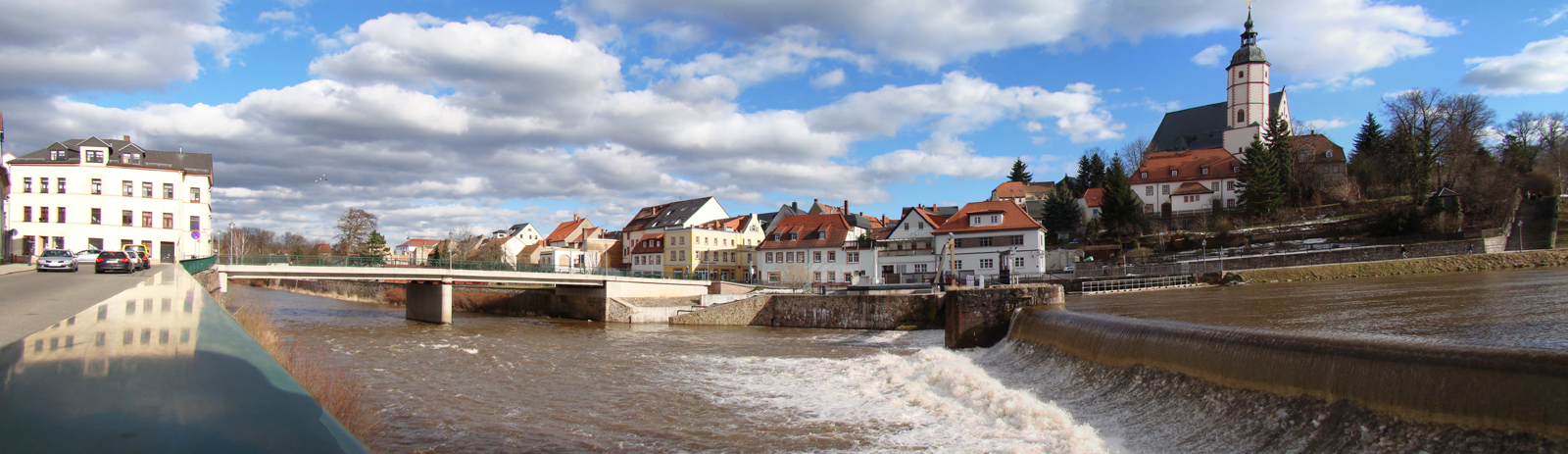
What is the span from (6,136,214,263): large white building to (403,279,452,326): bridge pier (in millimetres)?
22496

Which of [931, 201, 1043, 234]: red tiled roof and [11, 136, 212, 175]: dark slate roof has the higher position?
[11, 136, 212, 175]: dark slate roof

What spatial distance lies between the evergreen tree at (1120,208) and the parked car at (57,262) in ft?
251

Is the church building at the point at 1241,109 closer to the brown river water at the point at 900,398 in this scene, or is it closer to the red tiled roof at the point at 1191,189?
the red tiled roof at the point at 1191,189

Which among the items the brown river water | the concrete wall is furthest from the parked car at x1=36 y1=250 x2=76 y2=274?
the concrete wall

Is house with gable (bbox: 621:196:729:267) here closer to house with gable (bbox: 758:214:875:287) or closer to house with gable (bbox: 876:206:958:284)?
house with gable (bbox: 758:214:875:287)

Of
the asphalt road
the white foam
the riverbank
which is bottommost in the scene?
the white foam

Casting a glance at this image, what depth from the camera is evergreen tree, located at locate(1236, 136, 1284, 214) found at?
69.6m

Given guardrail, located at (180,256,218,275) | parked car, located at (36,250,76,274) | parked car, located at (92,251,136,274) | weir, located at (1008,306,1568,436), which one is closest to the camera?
weir, located at (1008,306,1568,436)

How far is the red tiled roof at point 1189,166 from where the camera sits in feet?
263

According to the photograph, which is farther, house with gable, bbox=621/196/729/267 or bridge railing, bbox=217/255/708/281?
house with gable, bbox=621/196/729/267

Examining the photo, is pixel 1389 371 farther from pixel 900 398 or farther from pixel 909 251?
pixel 909 251

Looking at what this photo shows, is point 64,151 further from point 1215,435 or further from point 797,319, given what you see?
point 1215,435

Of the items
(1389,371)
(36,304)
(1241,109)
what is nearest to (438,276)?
(36,304)

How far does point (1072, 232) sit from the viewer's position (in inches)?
3209
